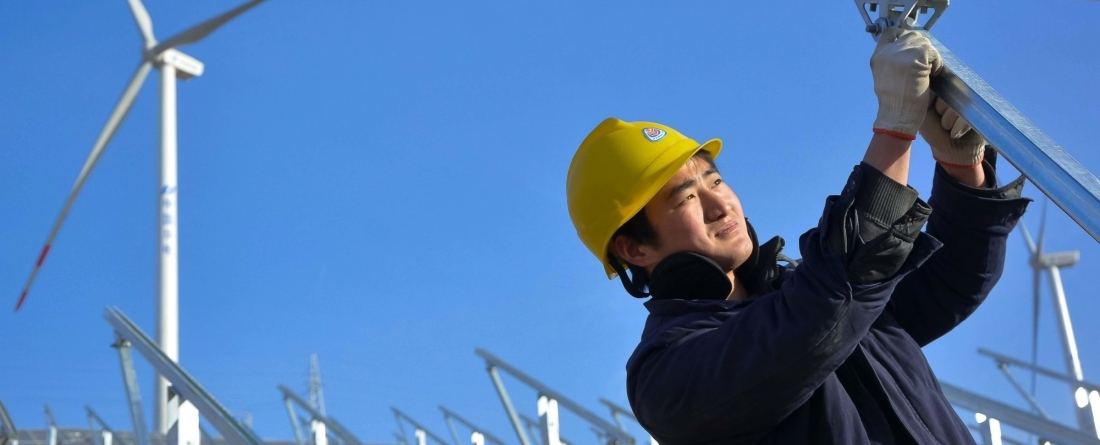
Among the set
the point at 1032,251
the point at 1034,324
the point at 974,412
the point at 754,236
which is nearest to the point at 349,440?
the point at 974,412

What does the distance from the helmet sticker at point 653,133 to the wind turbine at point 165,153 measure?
13692mm

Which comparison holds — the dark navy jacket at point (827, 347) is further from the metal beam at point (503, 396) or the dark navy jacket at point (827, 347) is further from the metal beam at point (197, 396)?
the metal beam at point (503, 396)

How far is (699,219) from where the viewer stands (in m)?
2.99

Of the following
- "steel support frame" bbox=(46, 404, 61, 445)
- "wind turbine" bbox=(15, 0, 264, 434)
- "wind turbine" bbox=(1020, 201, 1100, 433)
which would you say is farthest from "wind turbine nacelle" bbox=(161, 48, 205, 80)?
"wind turbine" bbox=(1020, 201, 1100, 433)

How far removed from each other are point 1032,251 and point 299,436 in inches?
579

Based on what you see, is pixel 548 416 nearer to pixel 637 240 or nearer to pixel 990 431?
pixel 990 431

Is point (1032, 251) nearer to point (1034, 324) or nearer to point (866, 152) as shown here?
point (1034, 324)

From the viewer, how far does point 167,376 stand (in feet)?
15.7

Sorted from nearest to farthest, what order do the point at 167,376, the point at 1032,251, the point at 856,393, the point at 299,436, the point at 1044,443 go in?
1. the point at 856,393
2. the point at 167,376
3. the point at 1044,443
4. the point at 299,436
5. the point at 1032,251

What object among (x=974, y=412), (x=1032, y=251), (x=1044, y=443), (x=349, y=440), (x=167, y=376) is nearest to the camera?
(x=167, y=376)

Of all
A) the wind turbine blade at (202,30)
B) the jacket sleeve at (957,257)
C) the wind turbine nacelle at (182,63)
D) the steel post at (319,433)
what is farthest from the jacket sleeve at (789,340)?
the wind turbine nacelle at (182,63)

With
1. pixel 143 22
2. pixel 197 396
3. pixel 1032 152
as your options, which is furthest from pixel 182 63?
pixel 1032 152

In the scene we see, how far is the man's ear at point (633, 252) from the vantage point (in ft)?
10.3

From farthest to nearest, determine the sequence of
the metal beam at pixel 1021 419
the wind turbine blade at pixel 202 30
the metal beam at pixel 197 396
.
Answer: the wind turbine blade at pixel 202 30 < the metal beam at pixel 1021 419 < the metal beam at pixel 197 396
